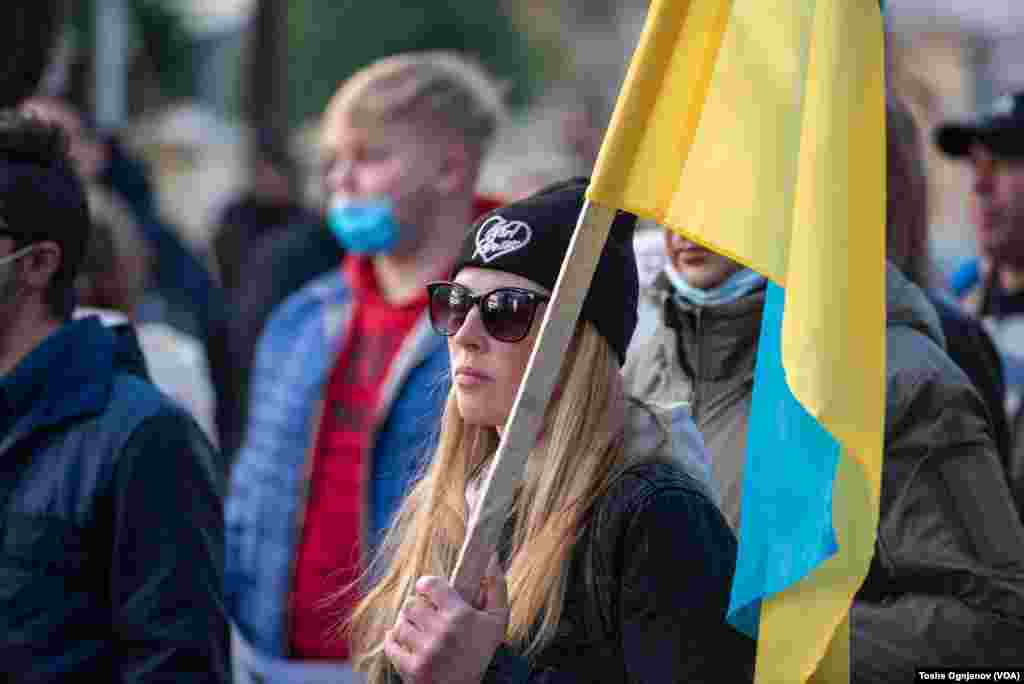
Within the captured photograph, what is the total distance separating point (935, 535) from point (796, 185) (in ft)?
2.79

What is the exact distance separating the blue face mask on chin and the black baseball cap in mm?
1710

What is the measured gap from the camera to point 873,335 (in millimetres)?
2508

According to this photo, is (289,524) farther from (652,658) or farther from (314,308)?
(652,658)

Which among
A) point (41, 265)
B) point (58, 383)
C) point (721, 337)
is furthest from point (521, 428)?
point (41, 265)

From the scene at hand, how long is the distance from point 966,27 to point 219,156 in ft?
34.7

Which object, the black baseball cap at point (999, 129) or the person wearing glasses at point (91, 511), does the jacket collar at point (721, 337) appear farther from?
the black baseball cap at point (999, 129)

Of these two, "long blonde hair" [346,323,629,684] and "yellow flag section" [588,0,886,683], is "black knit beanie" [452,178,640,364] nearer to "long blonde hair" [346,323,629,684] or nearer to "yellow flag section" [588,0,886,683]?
"long blonde hair" [346,323,629,684]

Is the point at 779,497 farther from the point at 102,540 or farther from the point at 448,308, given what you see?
the point at 102,540

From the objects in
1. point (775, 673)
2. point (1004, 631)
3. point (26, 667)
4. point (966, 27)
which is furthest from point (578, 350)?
point (966, 27)

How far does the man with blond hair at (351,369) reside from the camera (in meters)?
4.81

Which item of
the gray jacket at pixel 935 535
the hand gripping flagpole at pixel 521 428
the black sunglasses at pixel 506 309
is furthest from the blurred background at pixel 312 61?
the hand gripping flagpole at pixel 521 428

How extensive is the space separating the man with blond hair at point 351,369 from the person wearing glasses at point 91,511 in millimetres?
1377

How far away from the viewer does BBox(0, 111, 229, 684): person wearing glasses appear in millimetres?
3188

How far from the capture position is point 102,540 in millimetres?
3242
